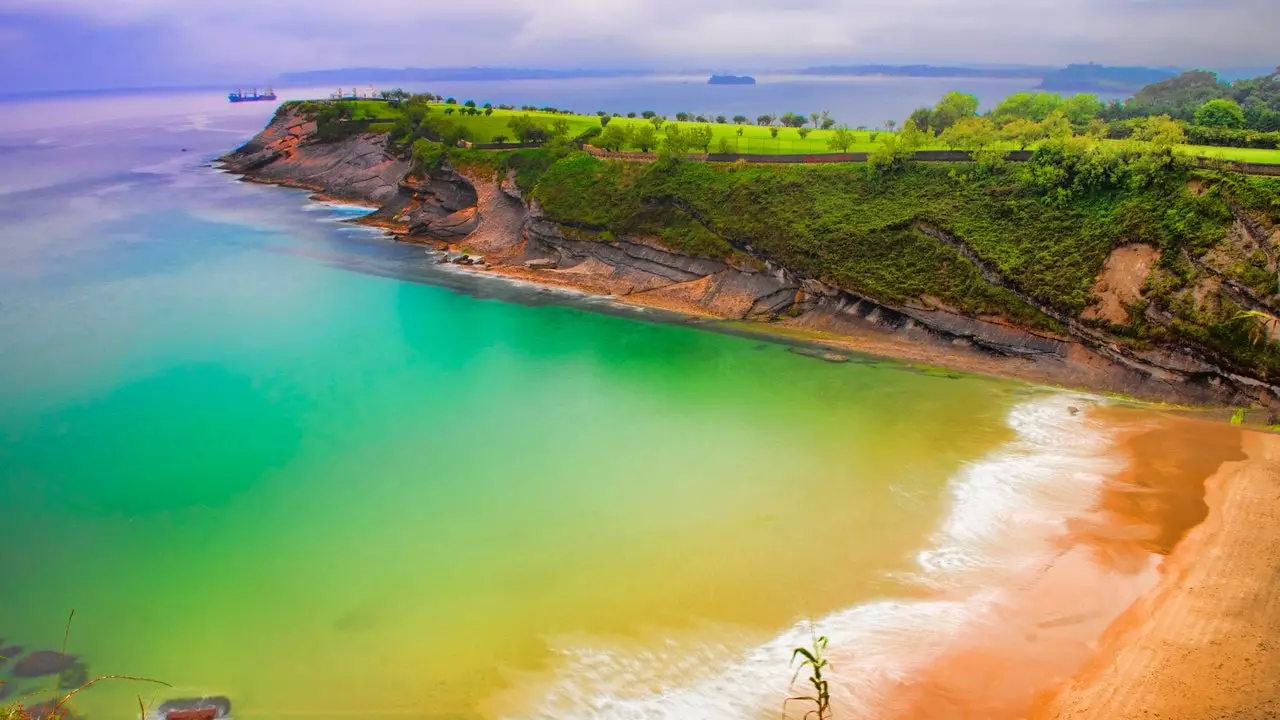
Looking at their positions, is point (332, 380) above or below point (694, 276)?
below

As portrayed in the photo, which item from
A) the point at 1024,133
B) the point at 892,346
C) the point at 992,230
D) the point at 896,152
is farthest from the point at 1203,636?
the point at 1024,133

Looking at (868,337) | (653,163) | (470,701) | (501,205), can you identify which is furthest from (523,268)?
(470,701)

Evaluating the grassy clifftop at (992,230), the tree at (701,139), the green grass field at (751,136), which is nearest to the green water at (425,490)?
the grassy clifftop at (992,230)

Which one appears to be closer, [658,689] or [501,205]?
[658,689]

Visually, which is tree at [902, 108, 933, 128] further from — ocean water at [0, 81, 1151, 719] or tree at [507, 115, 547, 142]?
ocean water at [0, 81, 1151, 719]

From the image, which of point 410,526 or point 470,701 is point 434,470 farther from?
point 470,701

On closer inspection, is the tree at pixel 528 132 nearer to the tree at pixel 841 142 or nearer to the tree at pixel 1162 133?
the tree at pixel 841 142
